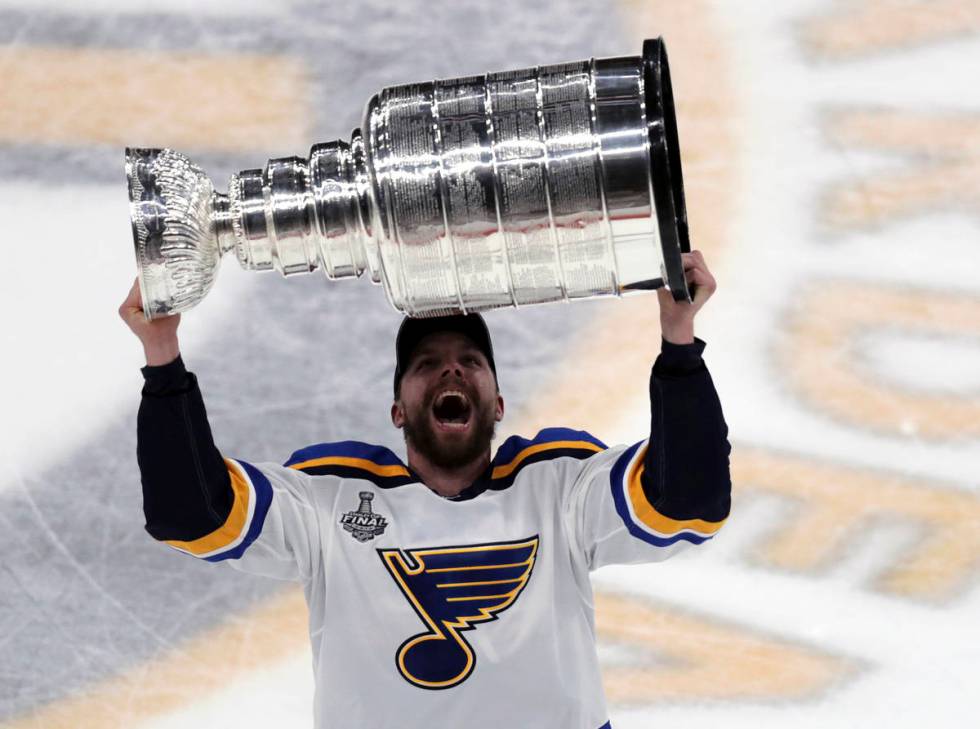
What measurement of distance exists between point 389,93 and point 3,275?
1814mm

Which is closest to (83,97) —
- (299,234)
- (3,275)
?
(3,275)

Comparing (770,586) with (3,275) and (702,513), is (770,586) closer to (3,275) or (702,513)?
(702,513)

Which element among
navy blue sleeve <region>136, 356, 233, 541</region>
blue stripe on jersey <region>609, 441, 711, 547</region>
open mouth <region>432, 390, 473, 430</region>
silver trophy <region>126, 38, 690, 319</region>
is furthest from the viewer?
open mouth <region>432, 390, 473, 430</region>

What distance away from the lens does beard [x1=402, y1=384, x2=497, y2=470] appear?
6.64 ft

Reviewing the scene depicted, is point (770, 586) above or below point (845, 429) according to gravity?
below

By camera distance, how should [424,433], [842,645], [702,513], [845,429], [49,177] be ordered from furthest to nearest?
[49,177]
[845,429]
[842,645]
[424,433]
[702,513]

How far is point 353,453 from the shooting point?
2.09 m

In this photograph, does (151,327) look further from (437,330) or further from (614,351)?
(614,351)

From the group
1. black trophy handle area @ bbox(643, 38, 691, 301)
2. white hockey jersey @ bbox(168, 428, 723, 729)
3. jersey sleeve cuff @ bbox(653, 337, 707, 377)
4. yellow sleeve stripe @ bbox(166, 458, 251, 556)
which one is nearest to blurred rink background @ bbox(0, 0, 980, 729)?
white hockey jersey @ bbox(168, 428, 723, 729)

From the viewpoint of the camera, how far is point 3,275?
3.22 metres

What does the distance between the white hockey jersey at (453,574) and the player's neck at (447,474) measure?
0.02 metres

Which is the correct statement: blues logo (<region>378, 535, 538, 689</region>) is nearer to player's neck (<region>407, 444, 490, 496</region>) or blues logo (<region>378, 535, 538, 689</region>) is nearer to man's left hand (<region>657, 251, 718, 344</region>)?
player's neck (<region>407, 444, 490, 496</region>)

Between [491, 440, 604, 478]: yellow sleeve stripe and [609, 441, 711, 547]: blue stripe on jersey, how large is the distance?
13 cm

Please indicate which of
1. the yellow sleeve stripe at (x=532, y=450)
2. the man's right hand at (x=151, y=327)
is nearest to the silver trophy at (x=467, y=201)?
the man's right hand at (x=151, y=327)
